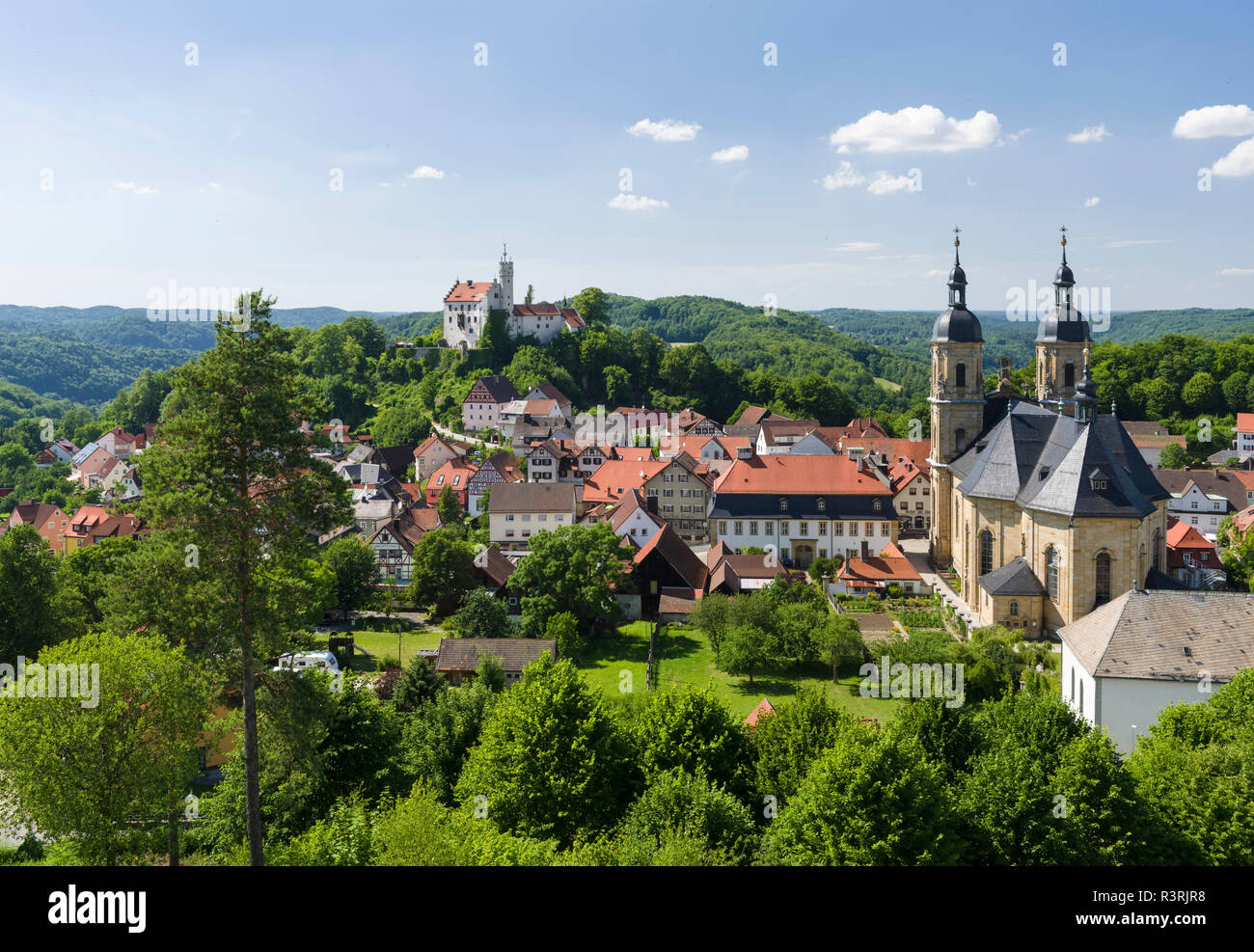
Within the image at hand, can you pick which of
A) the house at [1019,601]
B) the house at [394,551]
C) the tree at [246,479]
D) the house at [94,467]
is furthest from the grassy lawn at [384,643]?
the house at [94,467]

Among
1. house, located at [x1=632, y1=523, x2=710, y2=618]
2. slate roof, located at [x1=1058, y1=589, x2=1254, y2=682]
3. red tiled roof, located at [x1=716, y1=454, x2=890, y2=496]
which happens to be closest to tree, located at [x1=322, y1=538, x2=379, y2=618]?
house, located at [x1=632, y1=523, x2=710, y2=618]

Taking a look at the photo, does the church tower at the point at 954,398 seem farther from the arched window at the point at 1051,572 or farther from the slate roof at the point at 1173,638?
the slate roof at the point at 1173,638

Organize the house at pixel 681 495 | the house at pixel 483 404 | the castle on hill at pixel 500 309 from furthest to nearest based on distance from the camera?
the castle on hill at pixel 500 309 < the house at pixel 483 404 < the house at pixel 681 495

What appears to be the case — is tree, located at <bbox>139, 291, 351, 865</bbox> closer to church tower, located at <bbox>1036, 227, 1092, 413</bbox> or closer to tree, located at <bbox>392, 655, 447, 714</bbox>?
tree, located at <bbox>392, 655, 447, 714</bbox>

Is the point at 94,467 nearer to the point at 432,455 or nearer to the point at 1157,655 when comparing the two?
the point at 432,455
